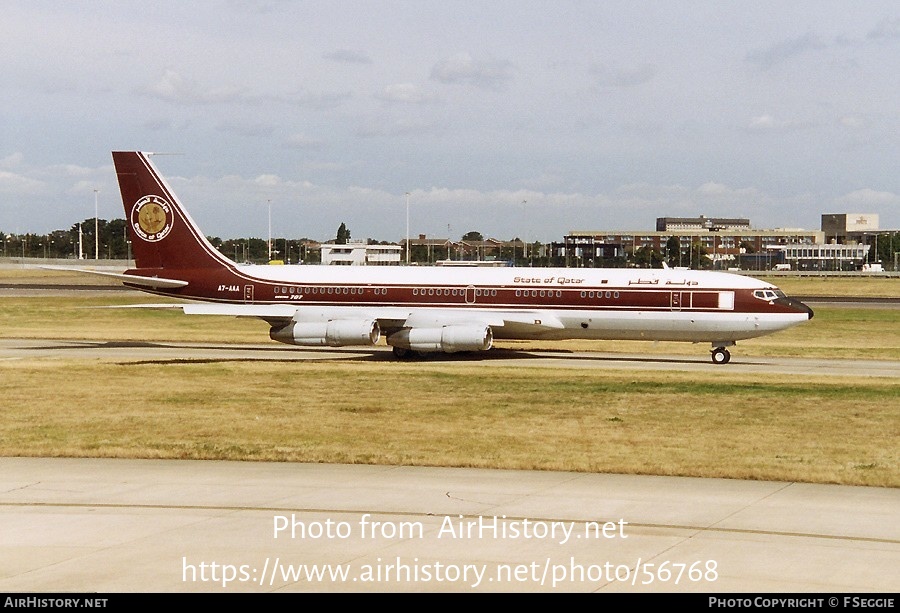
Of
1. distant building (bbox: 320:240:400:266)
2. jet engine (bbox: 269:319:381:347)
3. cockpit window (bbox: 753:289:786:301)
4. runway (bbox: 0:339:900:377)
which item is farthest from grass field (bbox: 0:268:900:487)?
distant building (bbox: 320:240:400:266)

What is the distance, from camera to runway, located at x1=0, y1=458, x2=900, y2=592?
1338 cm

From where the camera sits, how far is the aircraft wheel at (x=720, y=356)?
46.9m

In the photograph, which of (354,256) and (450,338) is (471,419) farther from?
(354,256)

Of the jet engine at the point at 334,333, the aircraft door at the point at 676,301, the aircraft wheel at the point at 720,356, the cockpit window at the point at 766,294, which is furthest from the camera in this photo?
the aircraft wheel at the point at 720,356

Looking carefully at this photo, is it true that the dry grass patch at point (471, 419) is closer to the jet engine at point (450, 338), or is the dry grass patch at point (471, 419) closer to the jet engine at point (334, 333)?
the jet engine at point (450, 338)

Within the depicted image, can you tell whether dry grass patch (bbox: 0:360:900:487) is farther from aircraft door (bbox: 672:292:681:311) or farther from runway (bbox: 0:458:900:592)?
aircraft door (bbox: 672:292:681:311)

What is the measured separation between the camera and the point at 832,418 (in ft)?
93.5

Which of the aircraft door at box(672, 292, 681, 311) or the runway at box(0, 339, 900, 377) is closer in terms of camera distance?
the runway at box(0, 339, 900, 377)

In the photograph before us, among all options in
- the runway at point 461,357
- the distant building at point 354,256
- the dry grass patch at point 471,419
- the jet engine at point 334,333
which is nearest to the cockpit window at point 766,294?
the runway at point 461,357

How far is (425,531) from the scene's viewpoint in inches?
624

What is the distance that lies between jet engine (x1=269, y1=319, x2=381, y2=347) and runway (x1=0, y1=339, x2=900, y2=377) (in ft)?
3.28

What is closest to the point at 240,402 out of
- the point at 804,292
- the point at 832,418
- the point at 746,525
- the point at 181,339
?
the point at 832,418

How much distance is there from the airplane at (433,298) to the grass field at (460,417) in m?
2.79

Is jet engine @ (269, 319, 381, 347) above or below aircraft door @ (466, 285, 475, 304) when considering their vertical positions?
below
